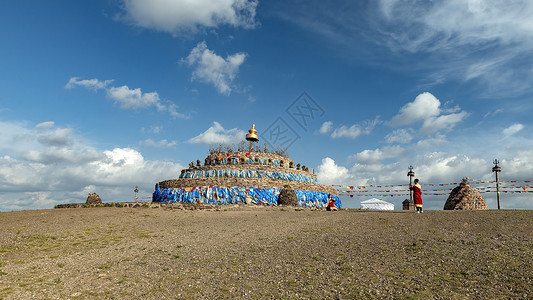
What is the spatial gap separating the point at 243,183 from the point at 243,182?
0.11 m

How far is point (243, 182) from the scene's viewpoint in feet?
98.6

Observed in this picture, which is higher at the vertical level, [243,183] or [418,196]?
[243,183]

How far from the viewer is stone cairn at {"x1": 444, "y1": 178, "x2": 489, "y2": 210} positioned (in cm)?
2086

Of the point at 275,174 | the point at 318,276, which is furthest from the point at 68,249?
the point at 275,174

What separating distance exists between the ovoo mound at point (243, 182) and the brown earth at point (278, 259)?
1306 centimetres

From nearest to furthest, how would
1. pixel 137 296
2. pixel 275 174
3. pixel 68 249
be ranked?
pixel 137 296 → pixel 68 249 → pixel 275 174

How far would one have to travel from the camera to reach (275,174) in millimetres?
33000

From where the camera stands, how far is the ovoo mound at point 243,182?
29.6 metres

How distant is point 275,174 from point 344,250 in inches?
893

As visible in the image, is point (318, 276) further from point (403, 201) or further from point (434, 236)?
point (403, 201)

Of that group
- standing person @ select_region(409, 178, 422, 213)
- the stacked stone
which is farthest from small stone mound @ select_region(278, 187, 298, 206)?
standing person @ select_region(409, 178, 422, 213)

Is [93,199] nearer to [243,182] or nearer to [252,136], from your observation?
[243,182]

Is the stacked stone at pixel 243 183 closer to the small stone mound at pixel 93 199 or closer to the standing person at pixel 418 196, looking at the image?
the small stone mound at pixel 93 199

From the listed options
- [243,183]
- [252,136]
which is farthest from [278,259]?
[252,136]
